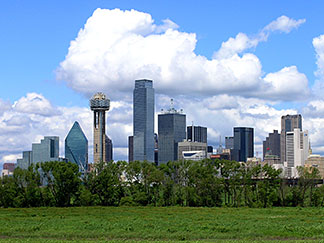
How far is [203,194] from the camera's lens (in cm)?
13338

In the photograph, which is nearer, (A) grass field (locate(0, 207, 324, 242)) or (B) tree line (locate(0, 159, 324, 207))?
(A) grass field (locate(0, 207, 324, 242))

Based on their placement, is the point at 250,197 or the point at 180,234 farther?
the point at 250,197

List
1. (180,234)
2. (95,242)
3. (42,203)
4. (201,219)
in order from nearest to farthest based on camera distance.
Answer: (95,242)
(180,234)
(201,219)
(42,203)

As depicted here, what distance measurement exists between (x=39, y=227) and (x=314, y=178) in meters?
84.2

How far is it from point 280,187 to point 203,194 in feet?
60.4

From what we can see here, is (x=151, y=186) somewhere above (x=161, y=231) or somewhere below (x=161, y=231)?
above

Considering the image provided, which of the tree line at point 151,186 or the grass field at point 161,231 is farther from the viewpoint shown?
the tree line at point 151,186

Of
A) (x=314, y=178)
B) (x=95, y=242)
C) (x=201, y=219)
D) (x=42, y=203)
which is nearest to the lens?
(x=95, y=242)

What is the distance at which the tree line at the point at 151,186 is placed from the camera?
423 feet

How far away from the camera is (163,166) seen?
463ft

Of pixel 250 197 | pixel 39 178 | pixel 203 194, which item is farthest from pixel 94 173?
pixel 250 197

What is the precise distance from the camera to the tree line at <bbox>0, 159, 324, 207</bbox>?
423 feet

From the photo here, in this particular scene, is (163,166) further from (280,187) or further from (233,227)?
(233,227)

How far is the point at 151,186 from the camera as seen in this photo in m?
137
